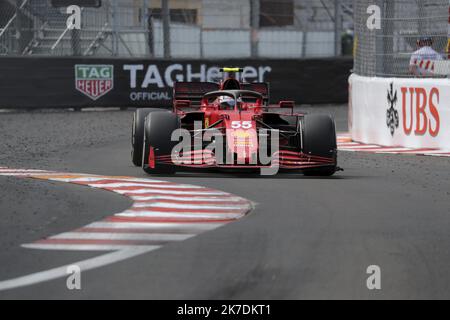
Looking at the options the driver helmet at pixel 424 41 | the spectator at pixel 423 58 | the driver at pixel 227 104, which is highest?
the driver helmet at pixel 424 41

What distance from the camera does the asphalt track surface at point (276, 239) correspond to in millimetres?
5613

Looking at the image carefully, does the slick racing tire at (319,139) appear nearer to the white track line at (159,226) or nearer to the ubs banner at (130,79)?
the white track line at (159,226)

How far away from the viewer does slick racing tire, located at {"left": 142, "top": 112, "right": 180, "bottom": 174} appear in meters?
10.9

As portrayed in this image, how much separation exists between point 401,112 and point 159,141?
17.1 feet

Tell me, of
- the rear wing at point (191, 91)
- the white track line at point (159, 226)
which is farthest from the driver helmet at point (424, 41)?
the white track line at point (159, 226)

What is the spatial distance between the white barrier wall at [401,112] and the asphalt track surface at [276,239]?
5.15 ft

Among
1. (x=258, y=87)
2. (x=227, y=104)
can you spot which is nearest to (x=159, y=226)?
(x=227, y=104)

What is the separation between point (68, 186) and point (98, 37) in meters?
11.9

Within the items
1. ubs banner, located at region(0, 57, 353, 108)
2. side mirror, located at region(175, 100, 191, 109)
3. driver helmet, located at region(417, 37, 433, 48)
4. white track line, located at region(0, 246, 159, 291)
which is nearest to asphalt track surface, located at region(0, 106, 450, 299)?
white track line, located at region(0, 246, 159, 291)

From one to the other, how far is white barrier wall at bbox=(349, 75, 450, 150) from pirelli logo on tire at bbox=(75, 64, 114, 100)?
677 cm

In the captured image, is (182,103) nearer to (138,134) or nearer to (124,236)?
(138,134)

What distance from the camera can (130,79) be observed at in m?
22.1

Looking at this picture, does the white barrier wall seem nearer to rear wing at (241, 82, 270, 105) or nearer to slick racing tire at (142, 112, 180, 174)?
rear wing at (241, 82, 270, 105)

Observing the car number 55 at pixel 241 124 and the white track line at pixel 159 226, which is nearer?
the white track line at pixel 159 226
